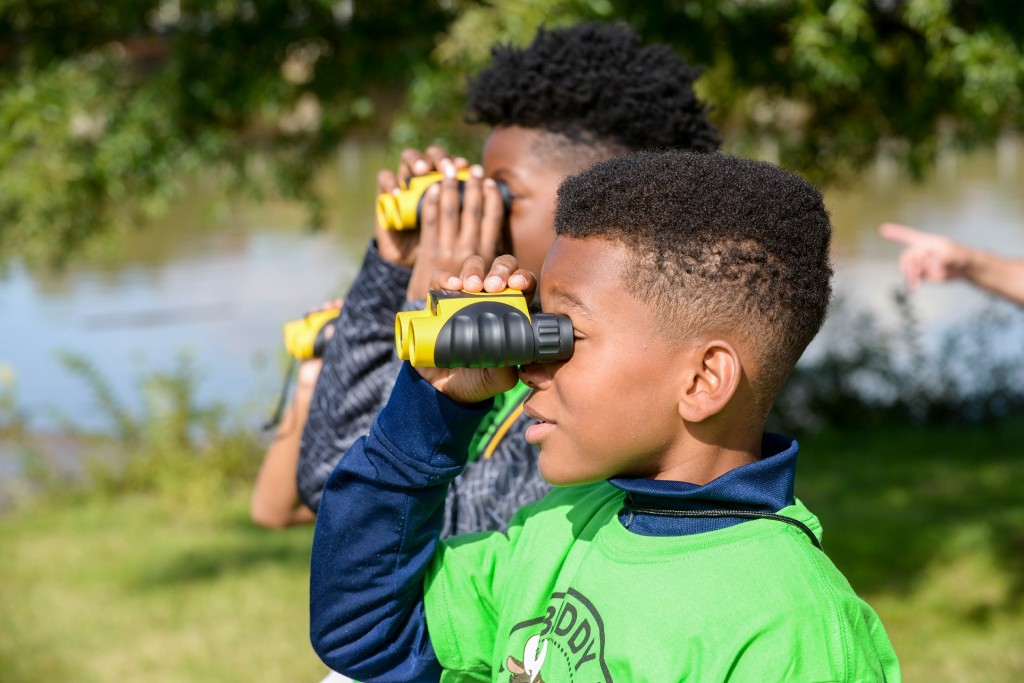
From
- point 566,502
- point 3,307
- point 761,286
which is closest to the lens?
point 761,286

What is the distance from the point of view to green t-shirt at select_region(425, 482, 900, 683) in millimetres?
1442

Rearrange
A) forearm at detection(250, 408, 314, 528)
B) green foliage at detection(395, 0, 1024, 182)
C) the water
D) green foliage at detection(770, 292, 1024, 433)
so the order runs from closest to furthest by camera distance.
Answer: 1. forearm at detection(250, 408, 314, 528)
2. green foliage at detection(395, 0, 1024, 182)
3. green foliage at detection(770, 292, 1024, 433)
4. the water

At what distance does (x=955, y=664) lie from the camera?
459 centimetres

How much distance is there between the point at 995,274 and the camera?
3537 mm

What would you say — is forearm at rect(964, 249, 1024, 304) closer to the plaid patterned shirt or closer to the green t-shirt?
the plaid patterned shirt

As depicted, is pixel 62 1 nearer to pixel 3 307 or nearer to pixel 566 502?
pixel 566 502

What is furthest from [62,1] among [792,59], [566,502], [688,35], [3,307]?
[3,307]

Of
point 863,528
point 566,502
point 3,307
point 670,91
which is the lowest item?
point 3,307

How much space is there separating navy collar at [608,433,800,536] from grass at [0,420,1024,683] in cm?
334

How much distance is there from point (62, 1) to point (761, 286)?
464cm

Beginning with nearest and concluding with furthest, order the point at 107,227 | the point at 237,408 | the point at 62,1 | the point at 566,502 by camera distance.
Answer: the point at 566,502
the point at 62,1
the point at 107,227
the point at 237,408

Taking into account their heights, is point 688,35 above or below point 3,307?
above

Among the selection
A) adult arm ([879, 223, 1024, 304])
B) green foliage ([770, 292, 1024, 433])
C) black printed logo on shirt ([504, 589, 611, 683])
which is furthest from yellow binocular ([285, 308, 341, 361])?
green foliage ([770, 292, 1024, 433])

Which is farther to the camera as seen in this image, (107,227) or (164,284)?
(164,284)
